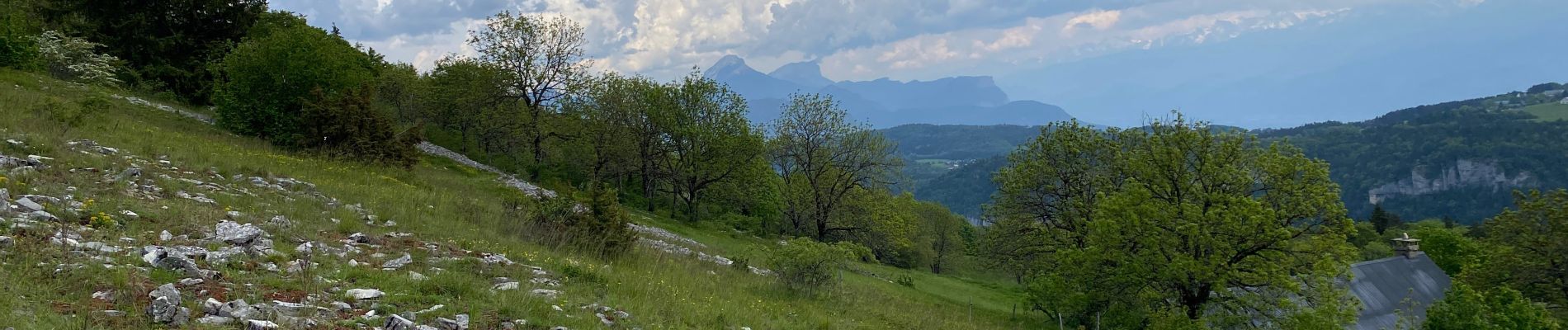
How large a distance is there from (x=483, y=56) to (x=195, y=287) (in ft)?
156

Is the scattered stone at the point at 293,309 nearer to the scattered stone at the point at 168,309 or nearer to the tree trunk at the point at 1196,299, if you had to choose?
the scattered stone at the point at 168,309

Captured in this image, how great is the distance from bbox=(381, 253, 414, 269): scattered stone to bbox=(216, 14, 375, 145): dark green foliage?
A: 71.1 feet

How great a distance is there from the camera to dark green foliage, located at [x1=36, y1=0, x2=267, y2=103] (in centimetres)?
3606

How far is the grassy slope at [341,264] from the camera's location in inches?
302

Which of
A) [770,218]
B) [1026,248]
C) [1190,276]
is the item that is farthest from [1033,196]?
[770,218]

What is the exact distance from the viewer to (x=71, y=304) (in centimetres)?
698

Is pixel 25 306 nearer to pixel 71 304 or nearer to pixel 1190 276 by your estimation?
pixel 71 304

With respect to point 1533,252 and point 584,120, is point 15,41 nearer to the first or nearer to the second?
point 584,120

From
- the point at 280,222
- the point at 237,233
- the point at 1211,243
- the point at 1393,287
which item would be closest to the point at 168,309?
the point at 237,233

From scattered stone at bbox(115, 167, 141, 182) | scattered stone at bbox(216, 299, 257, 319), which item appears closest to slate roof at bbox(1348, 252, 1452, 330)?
scattered stone at bbox(216, 299, 257, 319)

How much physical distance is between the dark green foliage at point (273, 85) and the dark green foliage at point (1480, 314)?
3970cm

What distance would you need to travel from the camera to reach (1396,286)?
35.2 m

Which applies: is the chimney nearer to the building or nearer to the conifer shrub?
the building

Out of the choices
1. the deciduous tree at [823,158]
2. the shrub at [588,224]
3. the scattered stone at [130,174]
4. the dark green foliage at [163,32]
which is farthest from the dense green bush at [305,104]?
the deciduous tree at [823,158]
